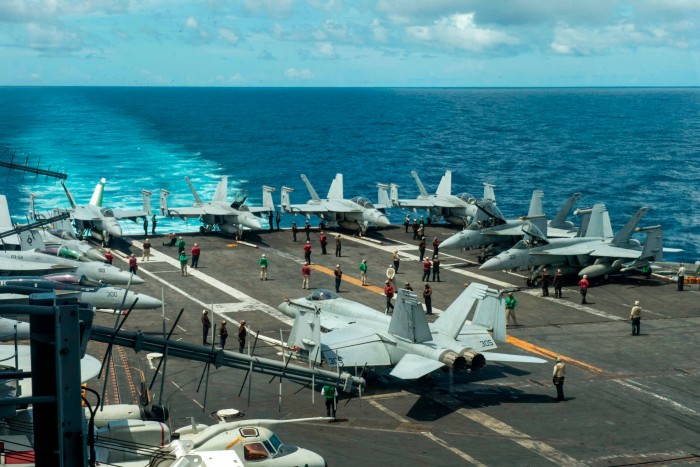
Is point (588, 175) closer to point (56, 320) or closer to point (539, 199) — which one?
point (539, 199)

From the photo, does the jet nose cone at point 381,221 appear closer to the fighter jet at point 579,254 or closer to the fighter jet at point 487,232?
the fighter jet at point 487,232

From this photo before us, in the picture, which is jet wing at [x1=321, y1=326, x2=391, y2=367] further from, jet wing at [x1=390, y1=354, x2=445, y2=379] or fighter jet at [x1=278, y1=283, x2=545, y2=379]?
jet wing at [x1=390, y1=354, x2=445, y2=379]

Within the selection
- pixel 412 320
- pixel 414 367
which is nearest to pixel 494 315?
pixel 412 320

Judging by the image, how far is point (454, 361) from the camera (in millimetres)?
28641

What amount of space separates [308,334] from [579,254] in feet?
70.7

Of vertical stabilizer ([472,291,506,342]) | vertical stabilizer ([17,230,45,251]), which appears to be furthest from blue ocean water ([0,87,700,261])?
vertical stabilizer ([472,291,506,342])

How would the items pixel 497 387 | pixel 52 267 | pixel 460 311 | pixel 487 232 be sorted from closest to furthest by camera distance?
pixel 460 311 → pixel 497 387 → pixel 52 267 → pixel 487 232

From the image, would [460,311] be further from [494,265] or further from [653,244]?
[653,244]

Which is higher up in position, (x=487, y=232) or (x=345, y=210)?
(x=487, y=232)

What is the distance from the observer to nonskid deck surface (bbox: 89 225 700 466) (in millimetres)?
25344

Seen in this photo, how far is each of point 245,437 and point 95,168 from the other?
277ft

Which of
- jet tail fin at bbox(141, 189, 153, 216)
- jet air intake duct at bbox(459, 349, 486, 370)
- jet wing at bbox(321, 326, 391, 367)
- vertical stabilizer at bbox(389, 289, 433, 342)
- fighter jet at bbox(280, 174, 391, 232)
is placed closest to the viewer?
jet air intake duct at bbox(459, 349, 486, 370)

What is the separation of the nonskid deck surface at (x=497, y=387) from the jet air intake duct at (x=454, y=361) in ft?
4.22

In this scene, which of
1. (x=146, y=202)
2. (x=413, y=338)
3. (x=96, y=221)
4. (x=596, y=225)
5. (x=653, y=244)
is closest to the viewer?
(x=413, y=338)
